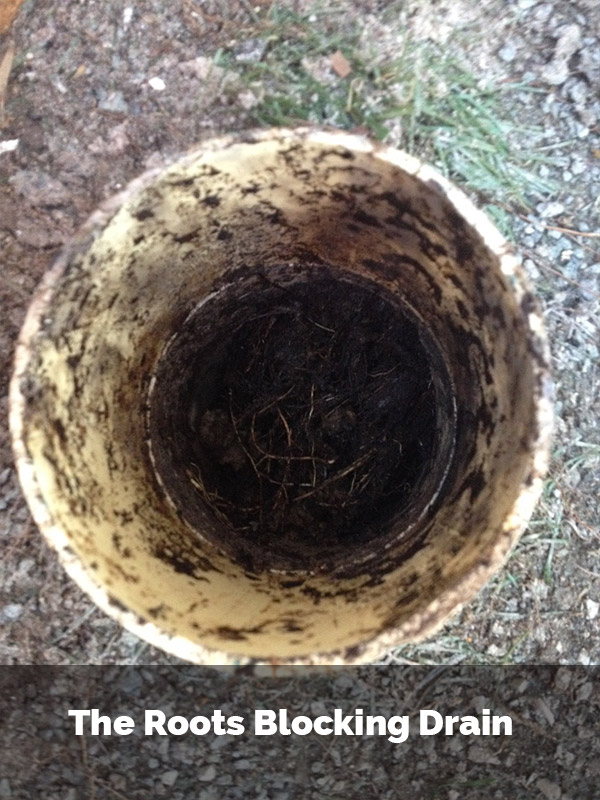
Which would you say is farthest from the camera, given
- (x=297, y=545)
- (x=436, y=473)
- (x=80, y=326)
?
(x=297, y=545)

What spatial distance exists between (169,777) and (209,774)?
0.10 m

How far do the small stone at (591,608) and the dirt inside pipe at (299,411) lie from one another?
1.75 ft

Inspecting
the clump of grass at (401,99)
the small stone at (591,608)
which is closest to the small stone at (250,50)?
the clump of grass at (401,99)

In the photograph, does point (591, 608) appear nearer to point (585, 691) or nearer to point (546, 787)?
point (585, 691)

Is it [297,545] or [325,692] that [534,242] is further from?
[325,692]

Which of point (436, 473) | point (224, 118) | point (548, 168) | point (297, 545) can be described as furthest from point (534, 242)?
point (297, 545)

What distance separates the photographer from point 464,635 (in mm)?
1827

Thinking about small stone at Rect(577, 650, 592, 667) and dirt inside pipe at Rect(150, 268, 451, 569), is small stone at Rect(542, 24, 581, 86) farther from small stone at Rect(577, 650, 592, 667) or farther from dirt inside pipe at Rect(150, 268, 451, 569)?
small stone at Rect(577, 650, 592, 667)

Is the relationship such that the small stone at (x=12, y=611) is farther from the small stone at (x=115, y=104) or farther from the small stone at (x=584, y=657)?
the small stone at (x=584, y=657)

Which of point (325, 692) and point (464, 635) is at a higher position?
point (464, 635)

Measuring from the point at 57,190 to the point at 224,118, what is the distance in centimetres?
45

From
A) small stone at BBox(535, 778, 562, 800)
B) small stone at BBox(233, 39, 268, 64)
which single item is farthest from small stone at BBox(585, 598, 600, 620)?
small stone at BBox(233, 39, 268, 64)

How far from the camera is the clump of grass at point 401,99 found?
72.0 inches

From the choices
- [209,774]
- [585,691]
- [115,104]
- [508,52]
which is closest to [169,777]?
[209,774]
